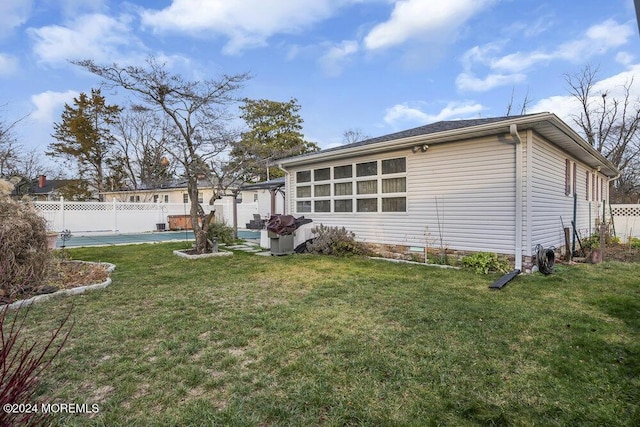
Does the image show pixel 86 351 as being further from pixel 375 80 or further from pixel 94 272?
pixel 375 80

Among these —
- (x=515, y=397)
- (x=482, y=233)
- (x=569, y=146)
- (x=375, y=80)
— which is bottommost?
(x=515, y=397)

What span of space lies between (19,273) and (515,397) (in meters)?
6.01

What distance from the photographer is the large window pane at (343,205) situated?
8.83 metres

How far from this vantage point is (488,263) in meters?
6.29

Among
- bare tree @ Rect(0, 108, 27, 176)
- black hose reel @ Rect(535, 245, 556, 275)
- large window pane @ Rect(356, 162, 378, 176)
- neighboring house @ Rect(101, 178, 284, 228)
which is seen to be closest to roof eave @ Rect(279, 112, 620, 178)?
large window pane @ Rect(356, 162, 378, 176)

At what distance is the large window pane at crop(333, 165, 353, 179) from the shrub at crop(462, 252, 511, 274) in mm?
3718

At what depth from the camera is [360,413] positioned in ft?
6.77

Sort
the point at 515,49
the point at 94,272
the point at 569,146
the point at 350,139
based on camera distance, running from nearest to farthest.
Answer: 1. the point at 94,272
2. the point at 569,146
3. the point at 515,49
4. the point at 350,139

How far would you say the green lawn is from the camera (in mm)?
2100

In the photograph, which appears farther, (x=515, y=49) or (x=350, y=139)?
(x=350, y=139)

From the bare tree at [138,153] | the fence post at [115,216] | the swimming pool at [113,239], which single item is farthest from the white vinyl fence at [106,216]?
the bare tree at [138,153]

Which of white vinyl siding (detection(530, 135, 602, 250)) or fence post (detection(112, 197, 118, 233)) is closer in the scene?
white vinyl siding (detection(530, 135, 602, 250))

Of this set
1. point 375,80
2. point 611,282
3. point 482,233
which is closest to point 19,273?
point 482,233

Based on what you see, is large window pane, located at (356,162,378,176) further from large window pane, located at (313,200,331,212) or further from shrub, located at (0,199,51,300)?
shrub, located at (0,199,51,300)
